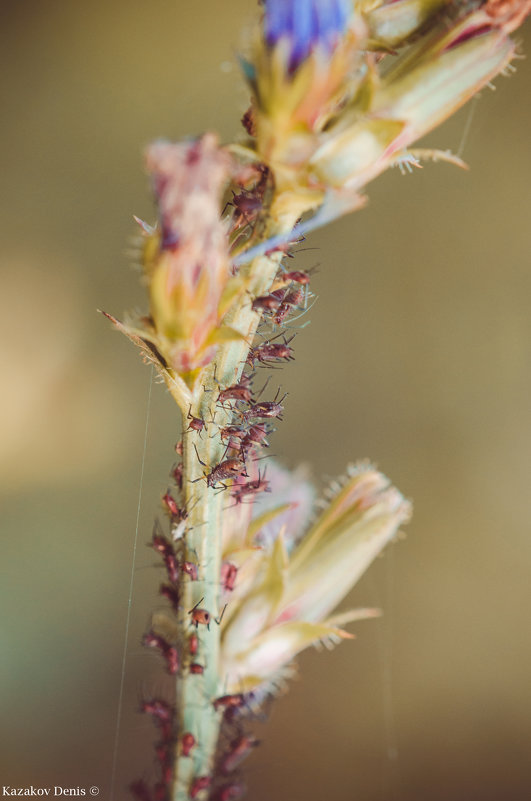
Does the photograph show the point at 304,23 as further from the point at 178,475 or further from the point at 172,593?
the point at 172,593

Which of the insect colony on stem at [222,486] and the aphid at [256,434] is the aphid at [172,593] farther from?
the aphid at [256,434]

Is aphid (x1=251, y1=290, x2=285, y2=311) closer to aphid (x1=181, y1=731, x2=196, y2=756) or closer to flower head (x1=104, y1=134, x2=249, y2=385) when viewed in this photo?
flower head (x1=104, y1=134, x2=249, y2=385)

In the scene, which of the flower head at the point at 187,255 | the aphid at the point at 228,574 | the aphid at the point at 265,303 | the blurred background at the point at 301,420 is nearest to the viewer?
the flower head at the point at 187,255

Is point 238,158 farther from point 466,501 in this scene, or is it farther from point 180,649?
point 466,501

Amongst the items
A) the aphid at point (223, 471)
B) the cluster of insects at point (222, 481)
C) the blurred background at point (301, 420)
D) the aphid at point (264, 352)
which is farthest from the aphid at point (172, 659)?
the blurred background at point (301, 420)

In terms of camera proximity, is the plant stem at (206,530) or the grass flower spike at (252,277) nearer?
the grass flower spike at (252,277)

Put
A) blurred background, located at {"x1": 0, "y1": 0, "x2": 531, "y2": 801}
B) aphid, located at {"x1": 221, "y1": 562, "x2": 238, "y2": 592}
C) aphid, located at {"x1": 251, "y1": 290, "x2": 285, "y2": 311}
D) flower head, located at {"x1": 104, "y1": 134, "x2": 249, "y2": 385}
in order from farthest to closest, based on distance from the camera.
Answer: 1. blurred background, located at {"x1": 0, "y1": 0, "x2": 531, "y2": 801}
2. aphid, located at {"x1": 221, "y1": 562, "x2": 238, "y2": 592}
3. aphid, located at {"x1": 251, "y1": 290, "x2": 285, "y2": 311}
4. flower head, located at {"x1": 104, "y1": 134, "x2": 249, "y2": 385}

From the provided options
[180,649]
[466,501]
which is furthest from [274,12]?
[466,501]

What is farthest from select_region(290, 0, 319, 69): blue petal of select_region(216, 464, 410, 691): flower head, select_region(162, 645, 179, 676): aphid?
select_region(162, 645, 179, 676): aphid
